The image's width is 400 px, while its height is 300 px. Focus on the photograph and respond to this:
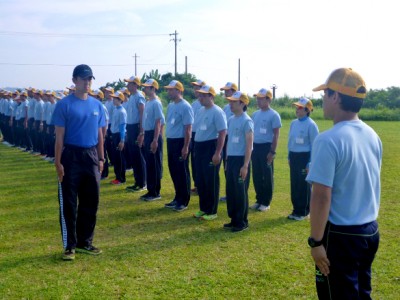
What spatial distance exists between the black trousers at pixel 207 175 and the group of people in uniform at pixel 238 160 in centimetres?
2

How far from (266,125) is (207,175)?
1.55m

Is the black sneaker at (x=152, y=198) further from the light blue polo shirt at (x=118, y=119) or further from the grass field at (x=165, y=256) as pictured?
the light blue polo shirt at (x=118, y=119)

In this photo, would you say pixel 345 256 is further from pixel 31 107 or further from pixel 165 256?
pixel 31 107

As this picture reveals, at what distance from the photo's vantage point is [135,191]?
9.51 meters

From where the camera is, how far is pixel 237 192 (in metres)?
6.64

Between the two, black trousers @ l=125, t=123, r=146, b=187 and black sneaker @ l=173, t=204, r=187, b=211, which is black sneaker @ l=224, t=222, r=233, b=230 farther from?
black trousers @ l=125, t=123, r=146, b=187

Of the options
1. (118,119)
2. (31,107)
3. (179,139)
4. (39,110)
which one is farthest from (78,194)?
(31,107)

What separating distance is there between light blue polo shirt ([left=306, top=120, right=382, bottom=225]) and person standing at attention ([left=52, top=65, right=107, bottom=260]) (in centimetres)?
335

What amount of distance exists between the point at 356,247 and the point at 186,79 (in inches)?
1527

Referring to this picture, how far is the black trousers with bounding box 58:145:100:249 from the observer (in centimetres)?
530

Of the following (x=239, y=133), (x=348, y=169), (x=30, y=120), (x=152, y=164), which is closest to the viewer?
(x=348, y=169)

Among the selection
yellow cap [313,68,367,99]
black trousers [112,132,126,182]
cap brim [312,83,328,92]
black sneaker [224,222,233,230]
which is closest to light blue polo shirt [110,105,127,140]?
black trousers [112,132,126,182]

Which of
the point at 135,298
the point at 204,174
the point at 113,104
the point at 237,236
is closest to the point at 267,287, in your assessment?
the point at 135,298

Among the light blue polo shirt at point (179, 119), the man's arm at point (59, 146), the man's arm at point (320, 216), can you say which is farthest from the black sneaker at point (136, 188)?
the man's arm at point (320, 216)
